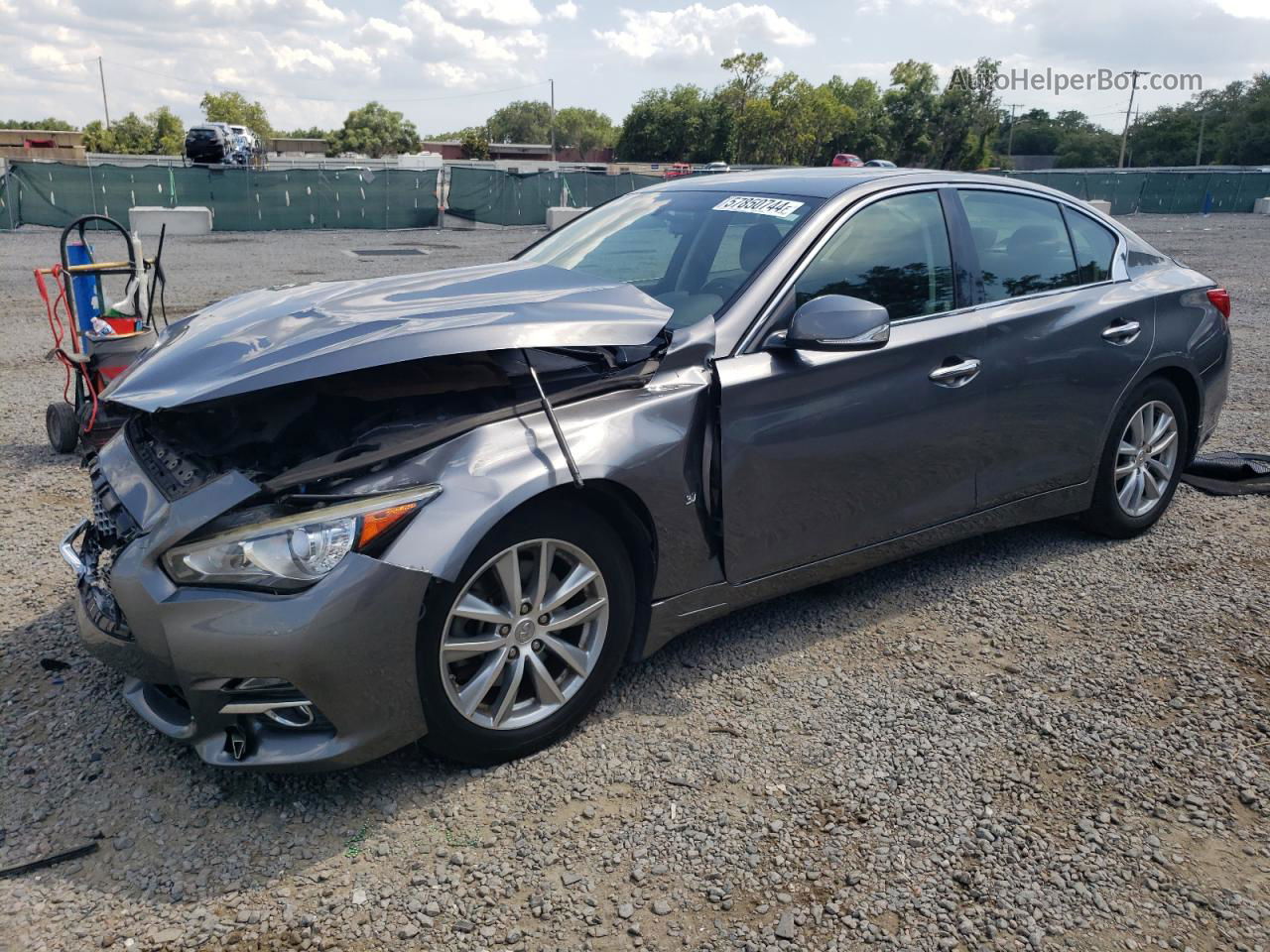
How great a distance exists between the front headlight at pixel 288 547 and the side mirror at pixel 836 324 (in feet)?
4.86

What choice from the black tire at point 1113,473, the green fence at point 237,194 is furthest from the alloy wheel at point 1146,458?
the green fence at point 237,194

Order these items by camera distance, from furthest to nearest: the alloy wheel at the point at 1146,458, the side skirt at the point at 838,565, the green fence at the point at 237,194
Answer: the green fence at the point at 237,194, the alloy wheel at the point at 1146,458, the side skirt at the point at 838,565

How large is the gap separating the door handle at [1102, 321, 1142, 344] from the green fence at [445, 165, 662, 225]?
92.2 ft

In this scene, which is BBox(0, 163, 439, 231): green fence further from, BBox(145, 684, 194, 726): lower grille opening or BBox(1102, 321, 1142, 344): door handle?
BBox(1102, 321, 1142, 344): door handle

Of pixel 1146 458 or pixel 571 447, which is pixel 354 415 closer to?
pixel 571 447

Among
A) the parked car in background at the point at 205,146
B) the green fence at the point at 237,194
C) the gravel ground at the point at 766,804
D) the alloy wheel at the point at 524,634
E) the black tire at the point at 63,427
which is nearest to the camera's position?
the gravel ground at the point at 766,804

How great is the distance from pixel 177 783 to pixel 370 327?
1.44m

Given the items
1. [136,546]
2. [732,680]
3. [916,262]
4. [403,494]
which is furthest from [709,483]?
[136,546]

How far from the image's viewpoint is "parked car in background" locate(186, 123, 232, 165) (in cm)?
4984

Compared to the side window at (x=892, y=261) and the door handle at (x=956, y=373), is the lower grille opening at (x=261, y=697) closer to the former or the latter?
the side window at (x=892, y=261)

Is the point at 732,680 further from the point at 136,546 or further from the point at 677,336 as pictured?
the point at 136,546

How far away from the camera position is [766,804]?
116 inches

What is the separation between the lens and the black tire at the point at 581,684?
9.16 ft

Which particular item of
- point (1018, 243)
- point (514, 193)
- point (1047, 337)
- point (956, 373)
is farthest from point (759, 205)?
point (514, 193)
